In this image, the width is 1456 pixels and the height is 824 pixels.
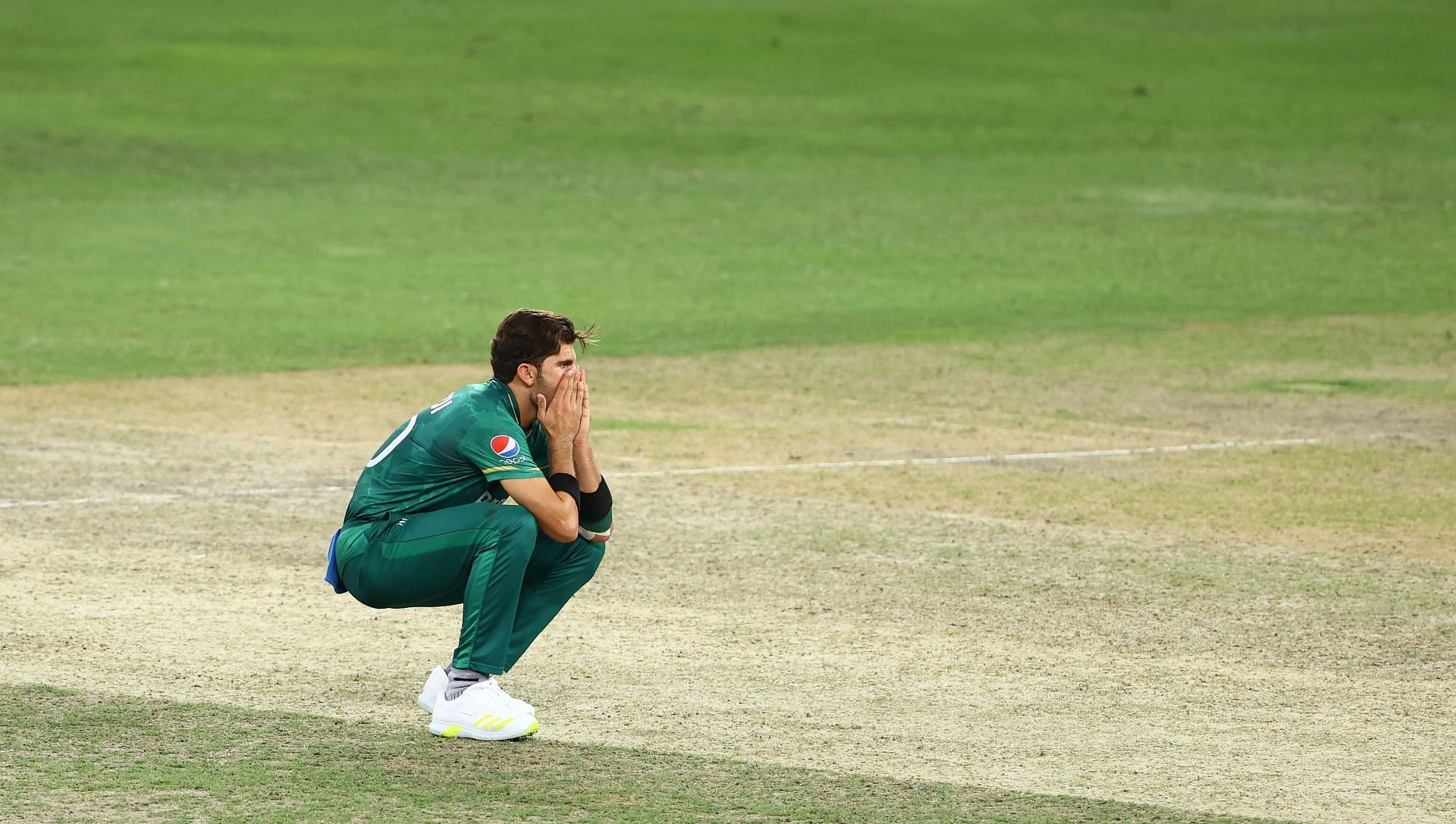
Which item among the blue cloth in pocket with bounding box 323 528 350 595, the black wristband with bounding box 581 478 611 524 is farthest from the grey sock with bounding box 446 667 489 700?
the black wristband with bounding box 581 478 611 524

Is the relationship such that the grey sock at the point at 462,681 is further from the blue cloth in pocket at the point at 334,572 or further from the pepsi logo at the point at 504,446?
the pepsi logo at the point at 504,446

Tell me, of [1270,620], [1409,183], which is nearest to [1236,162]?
[1409,183]

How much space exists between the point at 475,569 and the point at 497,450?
0.42 meters

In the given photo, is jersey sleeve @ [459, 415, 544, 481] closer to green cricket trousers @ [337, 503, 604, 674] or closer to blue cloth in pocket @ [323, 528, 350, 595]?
green cricket trousers @ [337, 503, 604, 674]

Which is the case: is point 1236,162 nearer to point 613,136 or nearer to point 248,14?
point 613,136

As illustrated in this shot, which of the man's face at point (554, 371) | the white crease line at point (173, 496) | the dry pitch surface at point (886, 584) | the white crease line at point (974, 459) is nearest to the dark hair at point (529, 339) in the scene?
Answer: the man's face at point (554, 371)

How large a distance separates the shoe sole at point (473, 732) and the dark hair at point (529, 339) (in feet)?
4.05

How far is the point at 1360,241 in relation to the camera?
27.0 m

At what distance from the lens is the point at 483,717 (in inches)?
283

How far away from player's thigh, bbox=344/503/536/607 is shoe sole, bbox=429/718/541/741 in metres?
Result: 0.46

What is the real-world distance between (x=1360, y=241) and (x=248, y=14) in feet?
87.8

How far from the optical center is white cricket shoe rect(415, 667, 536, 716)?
729 centimetres

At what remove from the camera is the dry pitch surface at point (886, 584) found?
7453 mm

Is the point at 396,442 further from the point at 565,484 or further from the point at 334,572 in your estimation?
the point at 565,484
